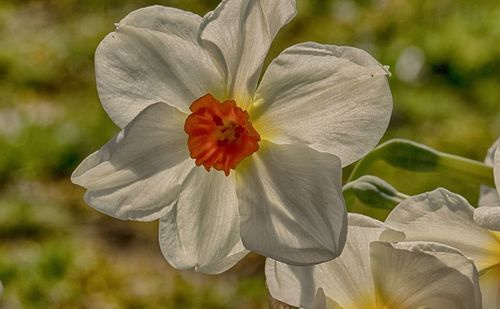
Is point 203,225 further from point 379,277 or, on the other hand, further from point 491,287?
point 491,287

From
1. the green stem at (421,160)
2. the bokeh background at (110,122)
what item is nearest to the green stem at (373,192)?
the green stem at (421,160)

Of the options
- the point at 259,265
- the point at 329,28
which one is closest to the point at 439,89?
the point at 329,28

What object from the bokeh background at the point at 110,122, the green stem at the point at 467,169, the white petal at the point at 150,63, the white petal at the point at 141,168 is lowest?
the bokeh background at the point at 110,122

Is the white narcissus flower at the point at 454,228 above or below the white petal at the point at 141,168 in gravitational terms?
below

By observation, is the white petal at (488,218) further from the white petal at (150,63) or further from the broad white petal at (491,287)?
the white petal at (150,63)

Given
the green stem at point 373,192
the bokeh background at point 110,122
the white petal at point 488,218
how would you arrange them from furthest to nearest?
the bokeh background at point 110,122 → the green stem at point 373,192 → the white petal at point 488,218

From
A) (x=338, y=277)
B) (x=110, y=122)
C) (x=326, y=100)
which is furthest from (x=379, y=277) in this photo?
(x=110, y=122)

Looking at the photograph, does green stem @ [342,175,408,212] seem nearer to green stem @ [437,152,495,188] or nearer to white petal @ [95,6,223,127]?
green stem @ [437,152,495,188]

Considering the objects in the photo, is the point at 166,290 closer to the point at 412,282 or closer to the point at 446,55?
the point at 446,55
